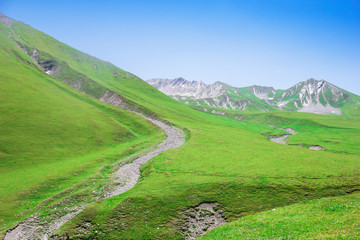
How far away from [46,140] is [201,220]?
228ft

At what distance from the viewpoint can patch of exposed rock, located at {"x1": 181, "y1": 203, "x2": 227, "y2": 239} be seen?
32406mm

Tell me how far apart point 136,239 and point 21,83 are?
14383 cm

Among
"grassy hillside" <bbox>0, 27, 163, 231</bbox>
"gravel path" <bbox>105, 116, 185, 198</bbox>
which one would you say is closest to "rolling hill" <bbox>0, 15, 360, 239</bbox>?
"grassy hillside" <bbox>0, 27, 163, 231</bbox>

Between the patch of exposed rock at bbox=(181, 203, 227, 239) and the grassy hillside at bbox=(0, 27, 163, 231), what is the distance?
97.3 feet

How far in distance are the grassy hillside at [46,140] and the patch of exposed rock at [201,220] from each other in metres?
29.7

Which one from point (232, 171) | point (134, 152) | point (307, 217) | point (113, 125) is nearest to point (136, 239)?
point (307, 217)

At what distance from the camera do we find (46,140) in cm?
7444

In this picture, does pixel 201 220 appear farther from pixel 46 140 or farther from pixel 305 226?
pixel 46 140

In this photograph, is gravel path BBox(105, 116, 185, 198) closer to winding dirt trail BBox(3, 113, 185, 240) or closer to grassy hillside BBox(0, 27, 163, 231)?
winding dirt trail BBox(3, 113, 185, 240)

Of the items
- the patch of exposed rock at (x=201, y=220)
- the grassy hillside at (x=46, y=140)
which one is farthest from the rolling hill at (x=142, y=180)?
the grassy hillside at (x=46, y=140)

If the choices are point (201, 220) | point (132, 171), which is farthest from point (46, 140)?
point (201, 220)

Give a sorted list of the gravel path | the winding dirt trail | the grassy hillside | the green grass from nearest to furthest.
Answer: the green grass < the winding dirt trail < the grassy hillside < the gravel path

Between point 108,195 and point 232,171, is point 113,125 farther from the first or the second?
point 232,171

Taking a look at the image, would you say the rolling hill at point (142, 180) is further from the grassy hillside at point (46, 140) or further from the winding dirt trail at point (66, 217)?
the winding dirt trail at point (66, 217)
